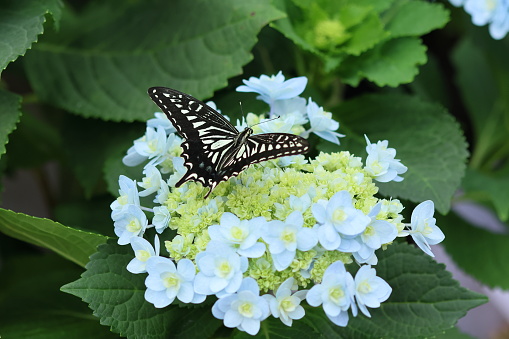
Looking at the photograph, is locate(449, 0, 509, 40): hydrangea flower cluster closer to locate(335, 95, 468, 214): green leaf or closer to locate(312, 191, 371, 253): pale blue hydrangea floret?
locate(335, 95, 468, 214): green leaf

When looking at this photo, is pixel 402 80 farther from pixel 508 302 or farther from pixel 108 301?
pixel 508 302

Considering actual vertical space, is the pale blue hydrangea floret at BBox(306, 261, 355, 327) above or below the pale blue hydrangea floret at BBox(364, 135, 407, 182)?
below


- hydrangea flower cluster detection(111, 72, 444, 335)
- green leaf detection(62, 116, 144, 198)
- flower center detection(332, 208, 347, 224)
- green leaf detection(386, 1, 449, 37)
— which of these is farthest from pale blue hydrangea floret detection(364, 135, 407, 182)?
green leaf detection(62, 116, 144, 198)

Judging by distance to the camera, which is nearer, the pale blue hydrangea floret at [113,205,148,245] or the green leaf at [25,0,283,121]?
the pale blue hydrangea floret at [113,205,148,245]

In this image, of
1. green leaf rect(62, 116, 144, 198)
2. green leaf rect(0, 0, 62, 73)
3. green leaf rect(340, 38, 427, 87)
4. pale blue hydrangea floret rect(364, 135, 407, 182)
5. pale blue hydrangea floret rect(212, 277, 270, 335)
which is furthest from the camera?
green leaf rect(62, 116, 144, 198)

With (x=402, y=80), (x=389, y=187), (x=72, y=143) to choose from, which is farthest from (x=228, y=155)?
(x=72, y=143)

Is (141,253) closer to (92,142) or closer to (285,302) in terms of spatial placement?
(285,302)
